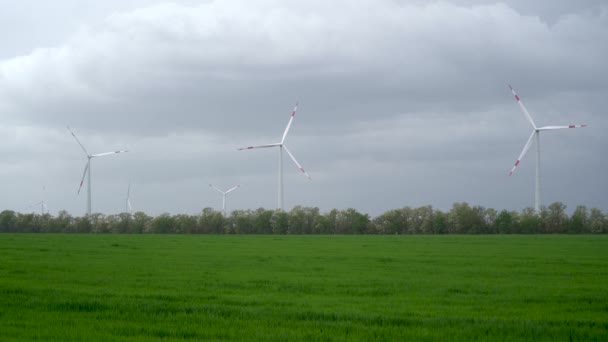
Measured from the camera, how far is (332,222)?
119 meters

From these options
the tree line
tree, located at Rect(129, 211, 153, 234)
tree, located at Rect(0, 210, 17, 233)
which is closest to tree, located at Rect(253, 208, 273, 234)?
the tree line

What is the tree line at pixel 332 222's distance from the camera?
101 m

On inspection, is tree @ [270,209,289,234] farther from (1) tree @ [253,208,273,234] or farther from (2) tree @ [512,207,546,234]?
(2) tree @ [512,207,546,234]

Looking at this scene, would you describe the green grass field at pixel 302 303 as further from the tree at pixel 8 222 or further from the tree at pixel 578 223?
the tree at pixel 8 222

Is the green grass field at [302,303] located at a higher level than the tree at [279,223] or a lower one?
lower

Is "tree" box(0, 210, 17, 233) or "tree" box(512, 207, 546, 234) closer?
"tree" box(512, 207, 546, 234)

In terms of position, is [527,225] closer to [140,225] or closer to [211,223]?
[211,223]

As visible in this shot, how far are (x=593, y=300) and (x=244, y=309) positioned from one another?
9.22 metres

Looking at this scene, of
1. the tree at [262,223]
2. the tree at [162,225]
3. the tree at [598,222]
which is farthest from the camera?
the tree at [162,225]

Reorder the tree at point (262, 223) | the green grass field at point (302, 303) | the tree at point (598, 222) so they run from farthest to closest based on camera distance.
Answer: the tree at point (262, 223) < the tree at point (598, 222) < the green grass field at point (302, 303)

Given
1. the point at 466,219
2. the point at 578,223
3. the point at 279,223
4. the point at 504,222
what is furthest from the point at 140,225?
the point at 578,223

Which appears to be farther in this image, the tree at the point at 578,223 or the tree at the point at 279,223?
the tree at the point at 279,223

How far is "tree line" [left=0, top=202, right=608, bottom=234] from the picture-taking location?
101m

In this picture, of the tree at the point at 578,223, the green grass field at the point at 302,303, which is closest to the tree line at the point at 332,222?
the tree at the point at 578,223
